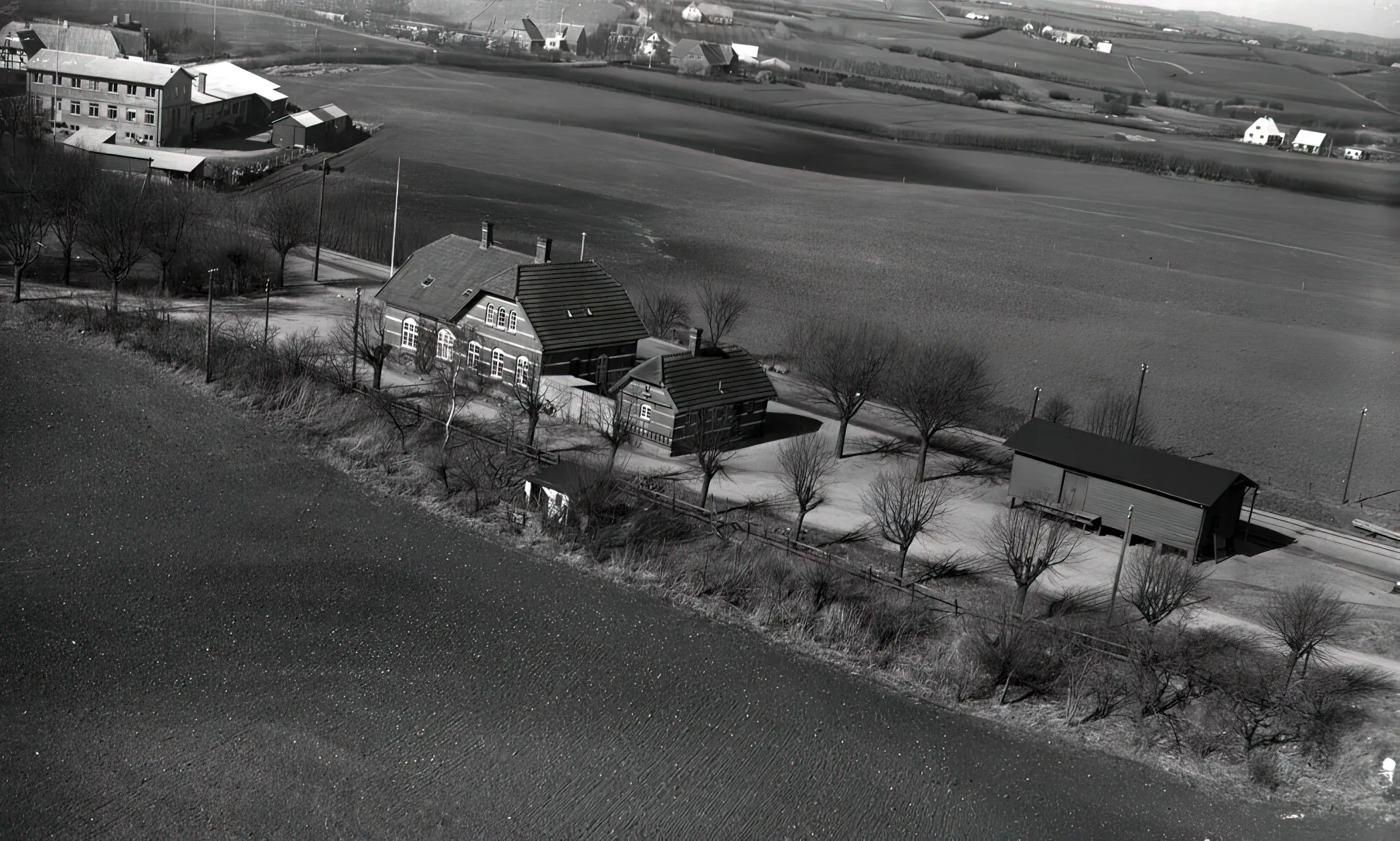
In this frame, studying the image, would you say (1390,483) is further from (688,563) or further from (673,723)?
(673,723)

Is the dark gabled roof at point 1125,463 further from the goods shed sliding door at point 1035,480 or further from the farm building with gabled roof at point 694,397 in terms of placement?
the farm building with gabled roof at point 694,397

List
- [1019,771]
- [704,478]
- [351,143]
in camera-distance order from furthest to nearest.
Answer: [351,143] < [704,478] < [1019,771]

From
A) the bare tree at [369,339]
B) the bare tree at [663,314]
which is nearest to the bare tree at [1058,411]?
the bare tree at [663,314]

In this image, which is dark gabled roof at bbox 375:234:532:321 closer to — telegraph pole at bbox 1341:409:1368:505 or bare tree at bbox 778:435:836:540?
bare tree at bbox 778:435:836:540

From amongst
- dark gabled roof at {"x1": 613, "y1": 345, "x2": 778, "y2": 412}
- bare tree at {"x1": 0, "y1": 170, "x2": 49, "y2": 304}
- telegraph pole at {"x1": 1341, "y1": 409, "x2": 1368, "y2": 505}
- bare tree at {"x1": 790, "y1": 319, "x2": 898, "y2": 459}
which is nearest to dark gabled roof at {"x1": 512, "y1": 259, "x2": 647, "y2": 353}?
dark gabled roof at {"x1": 613, "y1": 345, "x2": 778, "y2": 412}

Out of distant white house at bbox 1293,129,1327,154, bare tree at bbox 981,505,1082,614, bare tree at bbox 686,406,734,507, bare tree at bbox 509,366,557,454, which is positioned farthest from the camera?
distant white house at bbox 1293,129,1327,154

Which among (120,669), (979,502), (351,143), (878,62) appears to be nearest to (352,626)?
(120,669)
